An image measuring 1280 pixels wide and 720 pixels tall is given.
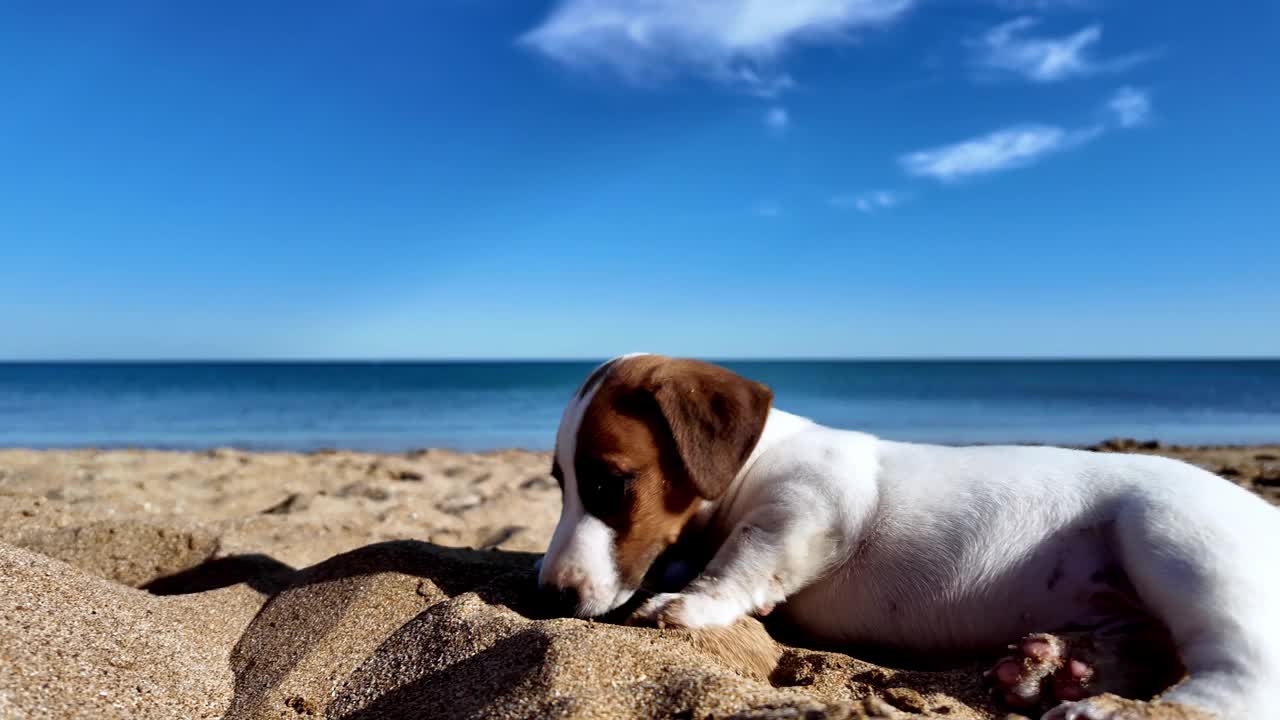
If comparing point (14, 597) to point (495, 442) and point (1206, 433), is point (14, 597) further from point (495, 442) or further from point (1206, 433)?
point (1206, 433)

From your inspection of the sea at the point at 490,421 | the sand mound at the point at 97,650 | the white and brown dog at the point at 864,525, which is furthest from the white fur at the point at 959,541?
the sea at the point at 490,421

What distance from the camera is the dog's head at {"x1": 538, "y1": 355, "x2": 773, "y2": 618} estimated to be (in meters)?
2.80

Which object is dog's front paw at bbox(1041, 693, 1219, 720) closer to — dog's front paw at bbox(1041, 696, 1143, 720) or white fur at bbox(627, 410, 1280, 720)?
dog's front paw at bbox(1041, 696, 1143, 720)

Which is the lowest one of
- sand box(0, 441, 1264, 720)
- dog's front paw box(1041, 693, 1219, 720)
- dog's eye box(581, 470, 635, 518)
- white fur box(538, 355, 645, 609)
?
sand box(0, 441, 1264, 720)

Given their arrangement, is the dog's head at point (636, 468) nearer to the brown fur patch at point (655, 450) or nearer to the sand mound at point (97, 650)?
the brown fur patch at point (655, 450)

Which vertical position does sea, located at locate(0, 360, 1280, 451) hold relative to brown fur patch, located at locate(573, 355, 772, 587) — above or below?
below

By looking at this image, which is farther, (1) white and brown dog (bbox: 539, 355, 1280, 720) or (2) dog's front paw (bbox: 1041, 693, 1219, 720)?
(1) white and brown dog (bbox: 539, 355, 1280, 720)

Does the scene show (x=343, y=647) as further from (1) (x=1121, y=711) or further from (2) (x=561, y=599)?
(1) (x=1121, y=711)

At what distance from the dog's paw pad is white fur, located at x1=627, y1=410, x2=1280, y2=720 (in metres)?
0.28

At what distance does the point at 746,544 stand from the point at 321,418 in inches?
1012

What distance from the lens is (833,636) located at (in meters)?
2.93

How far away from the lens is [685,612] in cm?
268

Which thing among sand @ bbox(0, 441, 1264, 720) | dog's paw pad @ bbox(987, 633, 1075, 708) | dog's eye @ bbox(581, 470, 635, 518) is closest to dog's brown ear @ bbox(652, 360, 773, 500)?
dog's eye @ bbox(581, 470, 635, 518)

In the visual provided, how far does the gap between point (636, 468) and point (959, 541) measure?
44.4 inches
